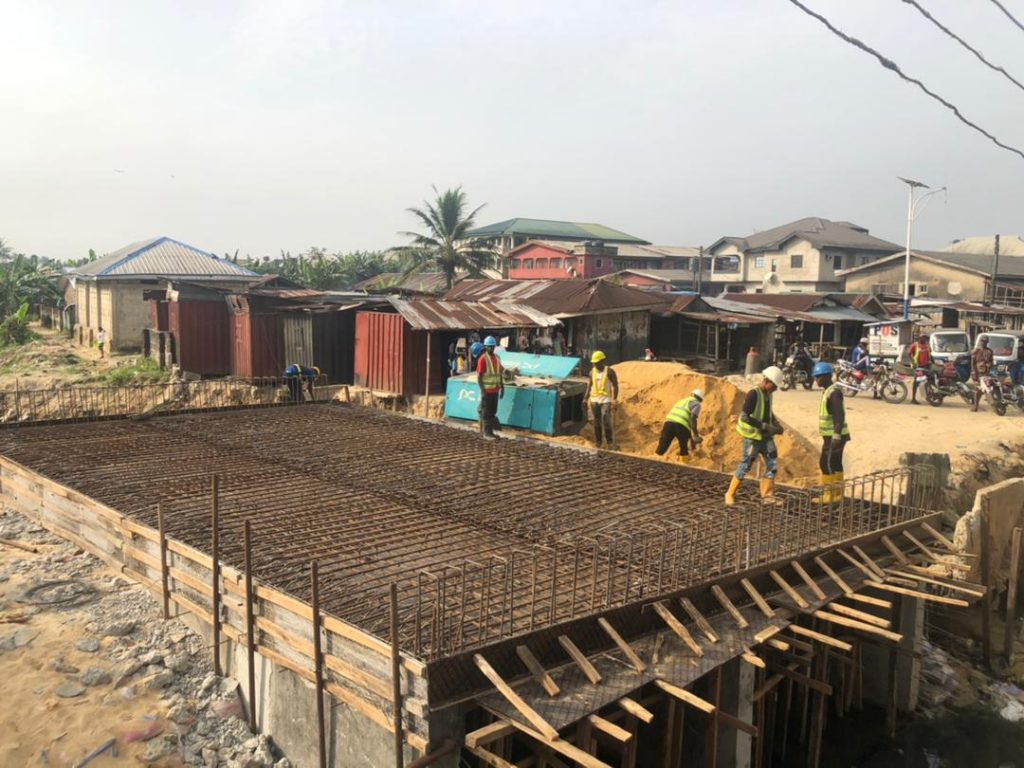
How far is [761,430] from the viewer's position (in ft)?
26.7

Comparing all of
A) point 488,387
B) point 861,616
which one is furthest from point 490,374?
point 861,616

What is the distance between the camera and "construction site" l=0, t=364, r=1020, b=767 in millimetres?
4820

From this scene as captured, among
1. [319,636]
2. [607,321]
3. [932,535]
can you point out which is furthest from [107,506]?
[607,321]

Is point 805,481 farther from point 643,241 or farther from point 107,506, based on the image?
point 643,241

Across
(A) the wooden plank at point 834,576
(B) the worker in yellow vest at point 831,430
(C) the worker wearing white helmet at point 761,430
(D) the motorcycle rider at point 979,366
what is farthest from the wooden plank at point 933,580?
(D) the motorcycle rider at point 979,366

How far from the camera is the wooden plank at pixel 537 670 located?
4.65 meters

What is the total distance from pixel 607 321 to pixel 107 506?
15683 mm

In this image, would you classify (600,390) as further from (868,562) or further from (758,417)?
(868,562)

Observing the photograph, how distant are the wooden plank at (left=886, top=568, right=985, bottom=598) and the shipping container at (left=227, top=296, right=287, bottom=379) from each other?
52.5ft

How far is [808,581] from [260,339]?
16.3 metres

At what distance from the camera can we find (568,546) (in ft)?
22.7

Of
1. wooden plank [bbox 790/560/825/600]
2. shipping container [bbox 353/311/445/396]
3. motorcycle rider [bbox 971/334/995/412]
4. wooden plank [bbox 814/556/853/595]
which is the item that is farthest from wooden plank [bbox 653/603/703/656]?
motorcycle rider [bbox 971/334/995/412]

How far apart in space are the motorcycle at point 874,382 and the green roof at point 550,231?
3660 cm

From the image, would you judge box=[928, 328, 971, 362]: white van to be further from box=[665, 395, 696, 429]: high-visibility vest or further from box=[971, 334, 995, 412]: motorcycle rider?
box=[665, 395, 696, 429]: high-visibility vest
